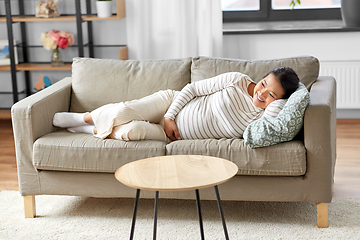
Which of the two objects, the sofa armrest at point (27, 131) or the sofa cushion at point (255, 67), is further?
the sofa cushion at point (255, 67)

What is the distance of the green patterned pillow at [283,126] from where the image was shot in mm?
2100

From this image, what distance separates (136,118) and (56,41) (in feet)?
5.82

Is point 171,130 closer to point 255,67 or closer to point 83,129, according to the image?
point 83,129

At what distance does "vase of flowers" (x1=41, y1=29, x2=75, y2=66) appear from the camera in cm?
389

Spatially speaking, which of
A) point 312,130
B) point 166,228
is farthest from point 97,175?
point 312,130

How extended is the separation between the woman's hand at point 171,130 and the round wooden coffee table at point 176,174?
0.53 m

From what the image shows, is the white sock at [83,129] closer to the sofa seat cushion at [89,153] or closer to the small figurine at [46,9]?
the sofa seat cushion at [89,153]

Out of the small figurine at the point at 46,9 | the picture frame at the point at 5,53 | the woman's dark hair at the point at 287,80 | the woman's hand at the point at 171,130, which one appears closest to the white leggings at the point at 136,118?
the woman's hand at the point at 171,130

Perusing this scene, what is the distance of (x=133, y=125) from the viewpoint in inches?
91.2

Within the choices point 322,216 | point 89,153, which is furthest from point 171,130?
point 322,216

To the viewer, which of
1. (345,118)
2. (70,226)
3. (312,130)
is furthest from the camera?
(345,118)

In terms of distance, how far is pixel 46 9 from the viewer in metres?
3.80

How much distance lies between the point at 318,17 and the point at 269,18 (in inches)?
16.5

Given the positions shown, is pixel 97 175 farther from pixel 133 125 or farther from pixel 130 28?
pixel 130 28
